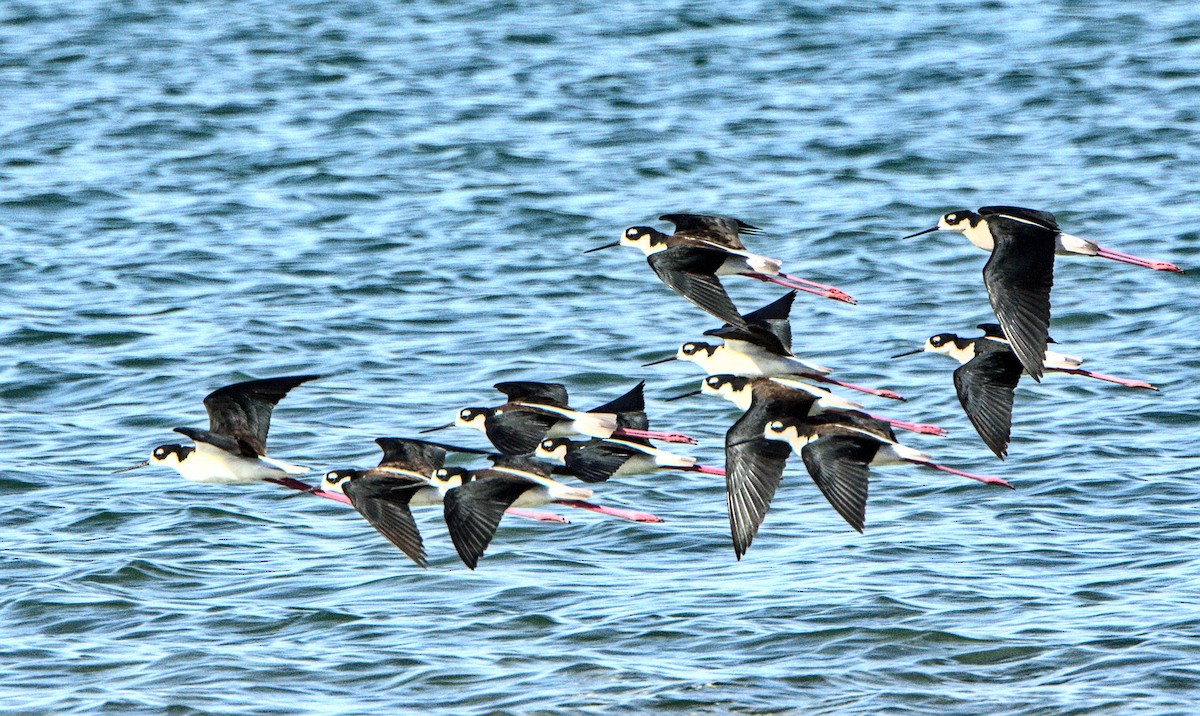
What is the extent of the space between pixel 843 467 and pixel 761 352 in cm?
209

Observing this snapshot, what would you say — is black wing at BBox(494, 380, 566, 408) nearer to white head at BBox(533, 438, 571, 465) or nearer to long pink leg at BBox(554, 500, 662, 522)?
white head at BBox(533, 438, 571, 465)

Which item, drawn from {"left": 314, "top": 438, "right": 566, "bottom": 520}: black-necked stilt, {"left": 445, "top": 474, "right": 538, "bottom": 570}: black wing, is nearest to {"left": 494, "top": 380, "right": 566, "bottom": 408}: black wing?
{"left": 314, "top": 438, "right": 566, "bottom": 520}: black-necked stilt

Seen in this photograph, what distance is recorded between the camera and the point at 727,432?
1020 cm

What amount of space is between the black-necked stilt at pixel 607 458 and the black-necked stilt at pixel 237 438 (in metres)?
1.47

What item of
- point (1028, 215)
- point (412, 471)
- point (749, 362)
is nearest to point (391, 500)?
point (412, 471)

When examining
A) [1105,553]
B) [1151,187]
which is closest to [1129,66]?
[1151,187]

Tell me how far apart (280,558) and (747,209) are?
9003mm

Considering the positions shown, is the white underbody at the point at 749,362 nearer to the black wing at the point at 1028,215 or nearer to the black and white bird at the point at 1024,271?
the black and white bird at the point at 1024,271

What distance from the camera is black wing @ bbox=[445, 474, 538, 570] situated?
9.30 m

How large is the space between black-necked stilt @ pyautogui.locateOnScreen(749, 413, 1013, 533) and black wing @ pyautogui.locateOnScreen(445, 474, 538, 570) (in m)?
1.43

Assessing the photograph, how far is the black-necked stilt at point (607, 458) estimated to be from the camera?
1027cm

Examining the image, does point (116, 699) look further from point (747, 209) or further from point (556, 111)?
point (556, 111)

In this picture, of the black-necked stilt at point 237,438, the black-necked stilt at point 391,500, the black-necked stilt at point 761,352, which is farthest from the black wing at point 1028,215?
the black-necked stilt at point 237,438

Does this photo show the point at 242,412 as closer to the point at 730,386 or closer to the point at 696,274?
the point at 696,274
